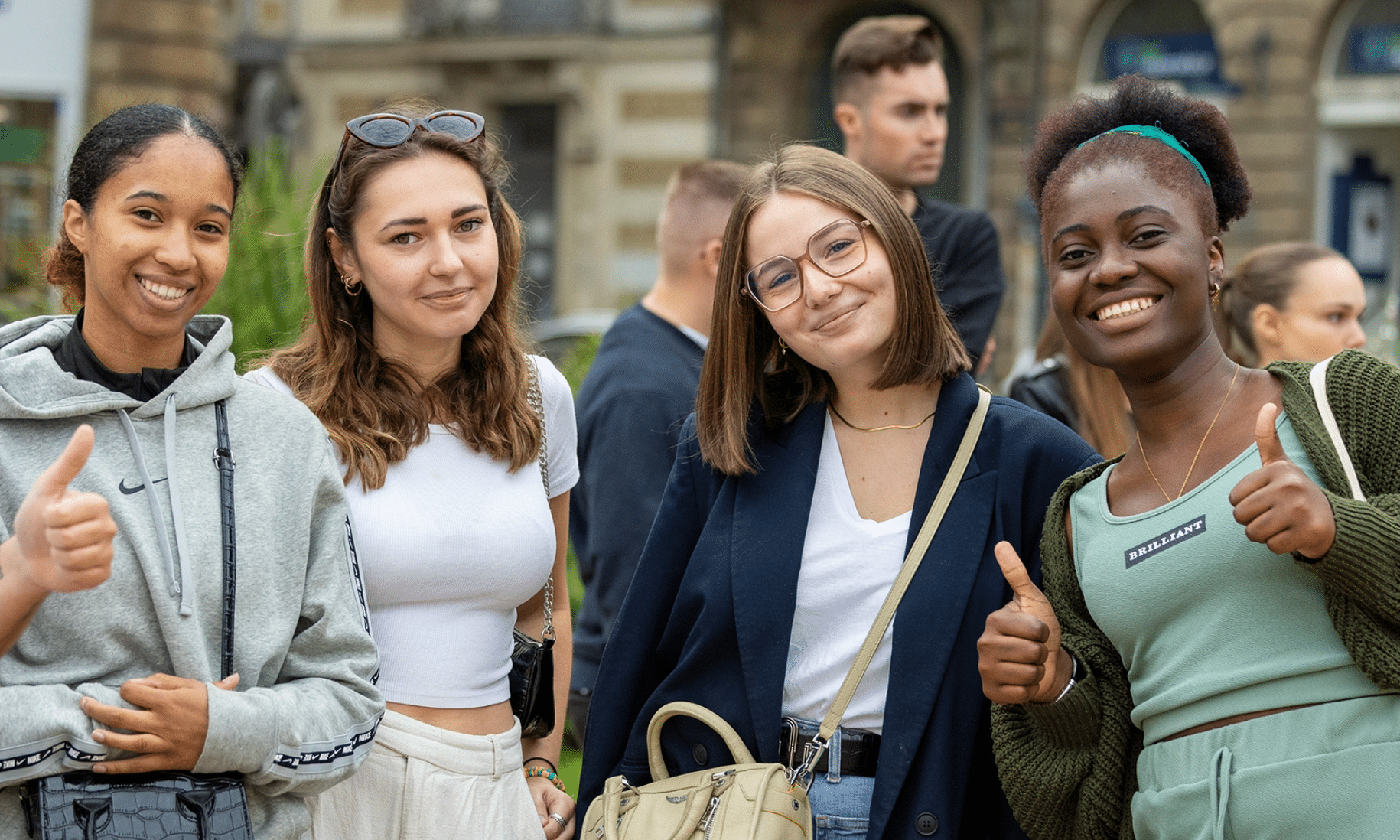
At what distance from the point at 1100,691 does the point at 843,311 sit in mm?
848

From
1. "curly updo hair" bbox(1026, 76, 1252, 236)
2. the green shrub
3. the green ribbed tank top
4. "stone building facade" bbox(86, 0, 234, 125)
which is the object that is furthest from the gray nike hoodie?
"stone building facade" bbox(86, 0, 234, 125)

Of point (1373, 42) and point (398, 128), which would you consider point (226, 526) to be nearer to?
point (398, 128)

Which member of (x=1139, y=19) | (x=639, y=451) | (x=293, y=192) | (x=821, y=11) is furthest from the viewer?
(x=821, y=11)

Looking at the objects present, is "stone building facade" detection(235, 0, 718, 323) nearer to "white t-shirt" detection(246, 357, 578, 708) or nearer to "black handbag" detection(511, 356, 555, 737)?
"black handbag" detection(511, 356, 555, 737)

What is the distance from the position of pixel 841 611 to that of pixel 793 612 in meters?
0.09

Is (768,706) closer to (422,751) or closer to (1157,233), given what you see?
(422,751)

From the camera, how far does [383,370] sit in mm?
3039

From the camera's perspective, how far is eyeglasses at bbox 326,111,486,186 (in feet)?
9.82

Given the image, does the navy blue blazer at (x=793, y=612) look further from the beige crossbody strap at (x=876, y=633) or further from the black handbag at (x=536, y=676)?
the black handbag at (x=536, y=676)

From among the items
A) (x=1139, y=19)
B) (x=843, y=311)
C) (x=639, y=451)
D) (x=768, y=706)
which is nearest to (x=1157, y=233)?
(x=843, y=311)

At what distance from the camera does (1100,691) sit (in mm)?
2514

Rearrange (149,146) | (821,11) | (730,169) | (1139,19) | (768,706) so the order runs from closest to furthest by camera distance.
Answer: (149,146) → (768,706) → (730,169) → (1139,19) → (821,11)

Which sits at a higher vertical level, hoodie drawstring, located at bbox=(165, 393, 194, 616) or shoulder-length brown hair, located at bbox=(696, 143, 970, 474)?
shoulder-length brown hair, located at bbox=(696, 143, 970, 474)

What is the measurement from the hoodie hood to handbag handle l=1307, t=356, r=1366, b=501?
180 centimetres
